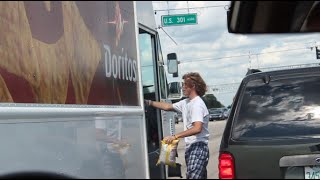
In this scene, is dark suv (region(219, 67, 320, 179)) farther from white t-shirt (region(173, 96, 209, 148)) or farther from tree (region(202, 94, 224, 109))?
tree (region(202, 94, 224, 109))

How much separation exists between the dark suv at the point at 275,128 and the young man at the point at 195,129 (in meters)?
1.06

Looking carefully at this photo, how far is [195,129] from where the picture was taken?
19.4ft

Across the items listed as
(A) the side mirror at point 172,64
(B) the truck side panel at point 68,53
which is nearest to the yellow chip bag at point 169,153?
(B) the truck side panel at point 68,53

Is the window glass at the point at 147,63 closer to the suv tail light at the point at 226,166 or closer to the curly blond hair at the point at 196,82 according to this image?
the curly blond hair at the point at 196,82

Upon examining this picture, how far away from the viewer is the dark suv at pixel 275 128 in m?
4.45

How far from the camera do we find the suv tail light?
14.9 feet

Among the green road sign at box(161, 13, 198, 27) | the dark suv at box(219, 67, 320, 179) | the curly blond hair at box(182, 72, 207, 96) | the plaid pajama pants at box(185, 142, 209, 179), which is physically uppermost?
the green road sign at box(161, 13, 198, 27)

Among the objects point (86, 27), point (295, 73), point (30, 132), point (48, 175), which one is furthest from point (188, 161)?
point (48, 175)

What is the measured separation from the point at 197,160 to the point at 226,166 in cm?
150

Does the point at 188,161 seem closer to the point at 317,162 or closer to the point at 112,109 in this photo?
the point at 112,109

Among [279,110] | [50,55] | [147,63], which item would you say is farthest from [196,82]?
[50,55]

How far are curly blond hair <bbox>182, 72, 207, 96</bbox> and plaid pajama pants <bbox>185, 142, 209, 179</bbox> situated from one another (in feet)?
2.09

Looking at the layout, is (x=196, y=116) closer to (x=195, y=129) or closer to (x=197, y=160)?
(x=195, y=129)

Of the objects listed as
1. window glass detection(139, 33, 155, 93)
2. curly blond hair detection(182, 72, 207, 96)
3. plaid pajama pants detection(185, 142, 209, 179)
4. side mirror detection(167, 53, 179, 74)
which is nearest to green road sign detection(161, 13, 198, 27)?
side mirror detection(167, 53, 179, 74)
